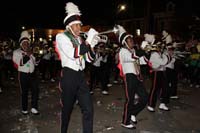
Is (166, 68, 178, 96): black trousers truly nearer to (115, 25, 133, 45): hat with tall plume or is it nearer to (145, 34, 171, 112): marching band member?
(145, 34, 171, 112): marching band member

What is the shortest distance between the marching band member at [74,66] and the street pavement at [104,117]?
1524 millimetres

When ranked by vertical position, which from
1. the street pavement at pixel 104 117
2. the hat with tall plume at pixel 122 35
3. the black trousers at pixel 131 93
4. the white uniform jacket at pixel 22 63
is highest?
the hat with tall plume at pixel 122 35

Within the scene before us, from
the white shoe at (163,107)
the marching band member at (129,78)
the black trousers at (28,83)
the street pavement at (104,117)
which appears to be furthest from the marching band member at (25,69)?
the white shoe at (163,107)

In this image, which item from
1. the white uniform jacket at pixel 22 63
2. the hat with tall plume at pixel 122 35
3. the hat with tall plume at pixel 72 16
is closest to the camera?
the hat with tall plume at pixel 72 16

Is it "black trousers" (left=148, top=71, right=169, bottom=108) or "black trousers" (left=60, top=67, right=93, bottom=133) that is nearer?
"black trousers" (left=60, top=67, right=93, bottom=133)

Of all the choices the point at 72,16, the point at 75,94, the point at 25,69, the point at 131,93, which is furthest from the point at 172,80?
the point at 72,16

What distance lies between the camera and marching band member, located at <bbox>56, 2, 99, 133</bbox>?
15.1 feet

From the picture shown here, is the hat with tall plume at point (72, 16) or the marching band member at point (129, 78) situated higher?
the hat with tall plume at point (72, 16)

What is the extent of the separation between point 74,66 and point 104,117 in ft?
9.36

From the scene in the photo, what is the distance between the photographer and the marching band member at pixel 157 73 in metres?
7.41

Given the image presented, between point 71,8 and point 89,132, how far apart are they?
210 centimetres

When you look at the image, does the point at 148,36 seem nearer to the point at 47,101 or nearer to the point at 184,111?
the point at 184,111

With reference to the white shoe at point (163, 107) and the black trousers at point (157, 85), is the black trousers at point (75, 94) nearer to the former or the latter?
the black trousers at point (157, 85)

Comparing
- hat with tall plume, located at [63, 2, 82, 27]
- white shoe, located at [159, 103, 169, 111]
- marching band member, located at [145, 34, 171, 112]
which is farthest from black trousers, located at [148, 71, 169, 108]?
hat with tall plume, located at [63, 2, 82, 27]
